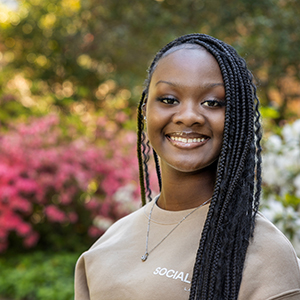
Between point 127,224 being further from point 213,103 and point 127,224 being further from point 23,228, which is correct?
point 23,228

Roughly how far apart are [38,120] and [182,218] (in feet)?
16.4

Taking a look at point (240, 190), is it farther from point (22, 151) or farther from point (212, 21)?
point (212, 21)

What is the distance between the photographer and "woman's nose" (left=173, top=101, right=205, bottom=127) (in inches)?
58.1

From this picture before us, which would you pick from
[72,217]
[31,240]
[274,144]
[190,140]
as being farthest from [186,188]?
[31,240]

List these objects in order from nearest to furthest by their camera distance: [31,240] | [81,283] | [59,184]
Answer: [81,283], [59,184], [31,240]

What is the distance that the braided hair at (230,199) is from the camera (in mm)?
1347

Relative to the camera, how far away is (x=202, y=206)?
161cm

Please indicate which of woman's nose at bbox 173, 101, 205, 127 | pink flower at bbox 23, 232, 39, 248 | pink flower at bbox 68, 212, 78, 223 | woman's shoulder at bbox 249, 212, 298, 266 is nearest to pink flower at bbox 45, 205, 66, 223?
pink flower at bbox 68, 212, 78, 223

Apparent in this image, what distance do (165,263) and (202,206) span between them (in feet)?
0.85

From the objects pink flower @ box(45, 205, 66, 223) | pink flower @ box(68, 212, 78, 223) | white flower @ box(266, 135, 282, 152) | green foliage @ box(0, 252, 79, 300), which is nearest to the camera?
white flower @ box(266, 135, 282, 152)

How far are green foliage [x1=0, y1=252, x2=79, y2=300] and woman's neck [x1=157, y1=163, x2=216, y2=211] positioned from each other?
3.53 metres

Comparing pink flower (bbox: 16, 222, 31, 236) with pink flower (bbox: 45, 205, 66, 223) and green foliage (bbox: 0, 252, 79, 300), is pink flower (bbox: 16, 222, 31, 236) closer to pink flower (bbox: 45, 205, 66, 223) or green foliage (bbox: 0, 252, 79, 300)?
pink flower (bbox: 45, 205, 66, 223)

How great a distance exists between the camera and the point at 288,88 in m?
10.1

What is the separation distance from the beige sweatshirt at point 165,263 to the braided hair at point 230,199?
0.14 ft
